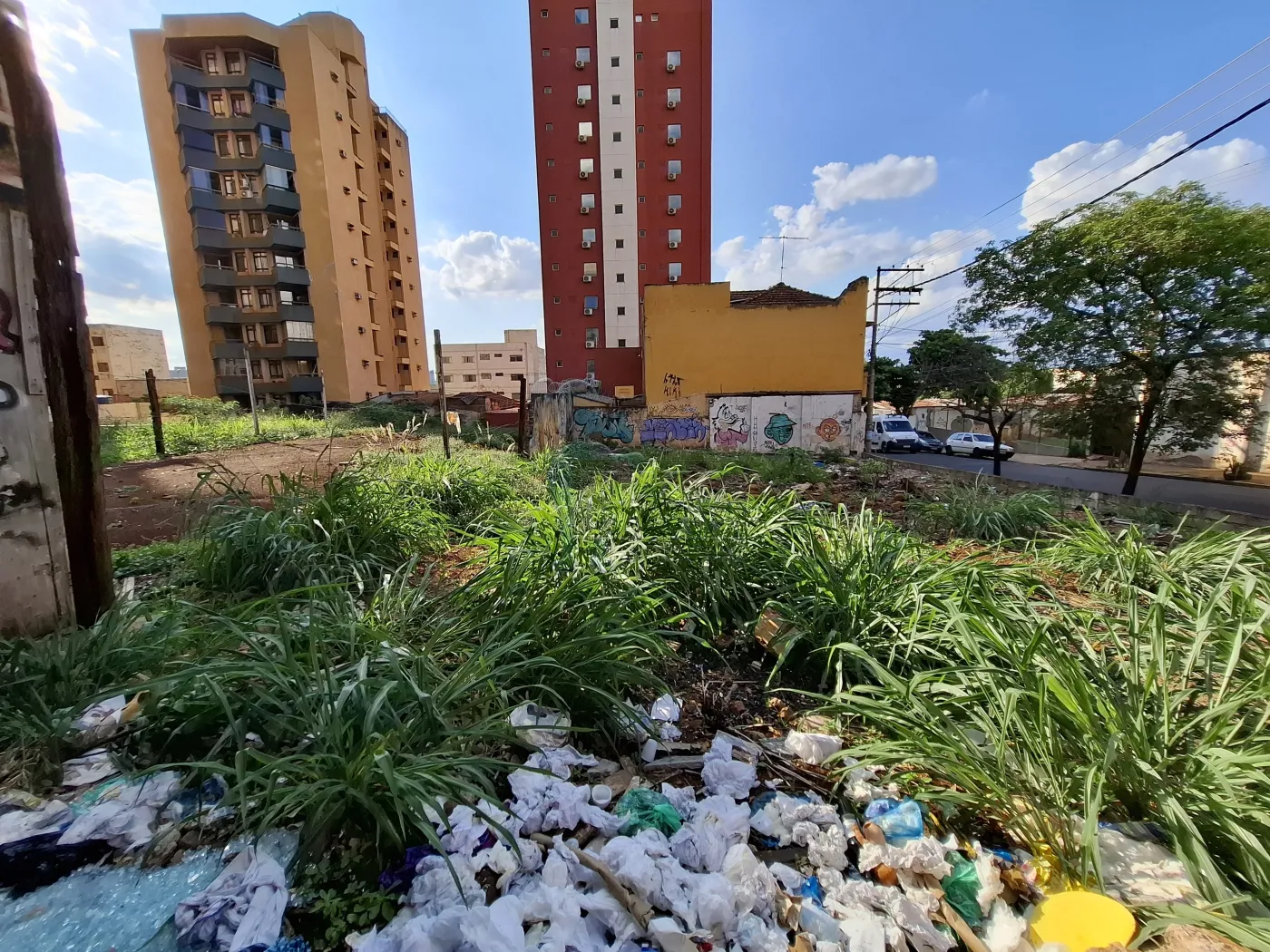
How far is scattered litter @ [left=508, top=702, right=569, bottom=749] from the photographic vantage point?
176 cm

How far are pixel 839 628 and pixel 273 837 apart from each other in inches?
85.6

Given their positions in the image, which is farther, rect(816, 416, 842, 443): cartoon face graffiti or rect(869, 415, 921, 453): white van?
rect(869, 415, 921, 453): white van

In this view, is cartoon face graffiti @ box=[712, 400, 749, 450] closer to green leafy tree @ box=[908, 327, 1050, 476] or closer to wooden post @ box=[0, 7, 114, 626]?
green leafy tree @ box=[908, 327, 1050, 476]

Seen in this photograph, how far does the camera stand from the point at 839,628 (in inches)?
93.2

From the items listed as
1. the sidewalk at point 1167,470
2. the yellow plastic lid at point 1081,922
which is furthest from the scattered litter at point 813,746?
the sidewalk at point 1167,470

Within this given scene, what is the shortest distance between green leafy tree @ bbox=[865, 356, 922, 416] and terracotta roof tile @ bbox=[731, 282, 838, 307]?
15535 millimetres

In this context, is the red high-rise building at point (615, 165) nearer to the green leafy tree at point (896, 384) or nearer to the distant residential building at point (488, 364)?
the green leafy tree at point (896, 384)

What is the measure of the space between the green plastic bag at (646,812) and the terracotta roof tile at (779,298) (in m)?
18.4

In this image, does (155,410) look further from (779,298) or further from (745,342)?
(779,298)

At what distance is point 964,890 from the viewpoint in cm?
133

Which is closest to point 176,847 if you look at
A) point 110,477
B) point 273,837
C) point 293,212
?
point 273,837

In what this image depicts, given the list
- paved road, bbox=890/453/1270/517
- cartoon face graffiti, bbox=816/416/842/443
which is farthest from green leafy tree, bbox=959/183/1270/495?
cartoon face graffiti, bbox=816/416/842/443

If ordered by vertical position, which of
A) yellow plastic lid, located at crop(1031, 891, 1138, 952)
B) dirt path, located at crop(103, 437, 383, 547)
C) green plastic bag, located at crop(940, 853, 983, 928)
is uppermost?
dirt path, located at crop(103, 437, 383, 547)

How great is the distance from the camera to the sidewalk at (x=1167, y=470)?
1475 cm
